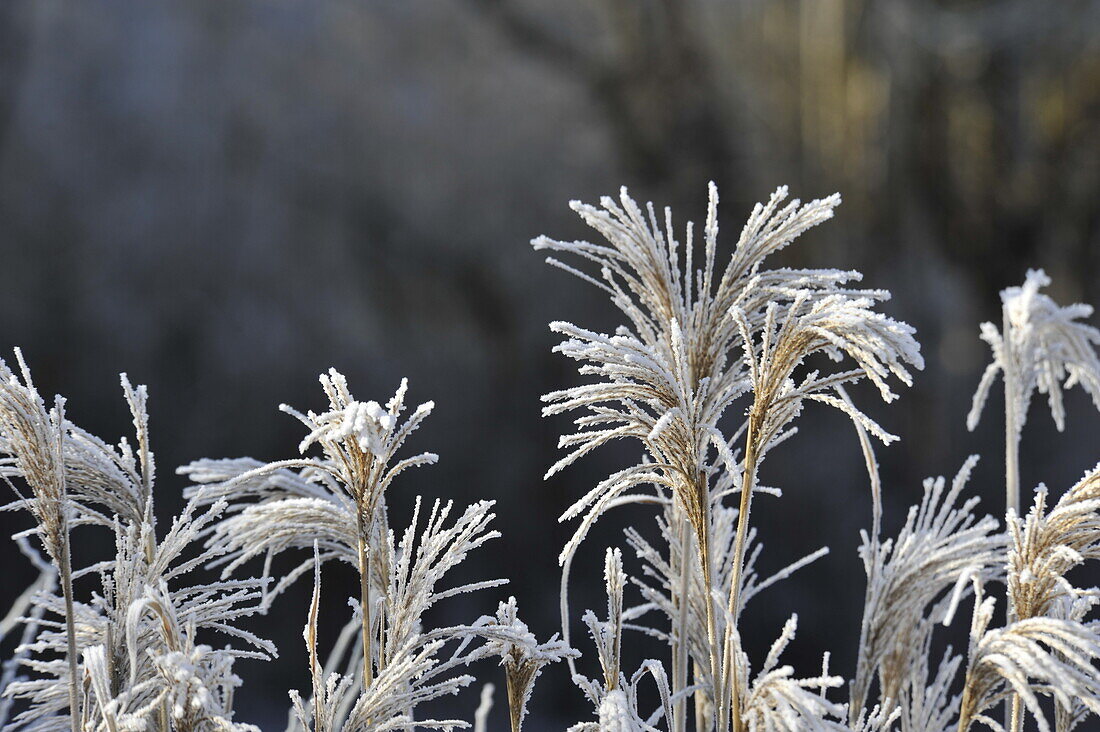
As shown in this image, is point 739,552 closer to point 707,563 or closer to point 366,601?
point 707,563

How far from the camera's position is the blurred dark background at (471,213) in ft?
13.0

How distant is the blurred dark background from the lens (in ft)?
13.0

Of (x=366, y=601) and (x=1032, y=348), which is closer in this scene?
(x=366, y=601)

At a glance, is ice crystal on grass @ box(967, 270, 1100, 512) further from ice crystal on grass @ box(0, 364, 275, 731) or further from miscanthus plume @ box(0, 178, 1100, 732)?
ice crystal on grass @ box(0, 364, 275, 731)

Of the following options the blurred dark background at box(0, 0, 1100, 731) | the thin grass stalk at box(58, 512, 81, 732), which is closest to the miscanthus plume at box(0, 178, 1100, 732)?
the thin grass stalk at box(58, 512, 81, 732)

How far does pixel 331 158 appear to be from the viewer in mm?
4141

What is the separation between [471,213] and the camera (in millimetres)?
4199

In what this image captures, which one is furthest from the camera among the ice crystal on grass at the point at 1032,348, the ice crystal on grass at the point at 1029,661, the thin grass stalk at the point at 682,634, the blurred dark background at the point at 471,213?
the blurred dark background at the point at 471,213

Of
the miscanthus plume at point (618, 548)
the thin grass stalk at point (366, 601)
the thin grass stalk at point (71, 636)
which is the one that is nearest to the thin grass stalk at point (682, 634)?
Answer: the miscanthus plume at point (618, 548)

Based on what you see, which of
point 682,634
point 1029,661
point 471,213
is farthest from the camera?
point 471,213

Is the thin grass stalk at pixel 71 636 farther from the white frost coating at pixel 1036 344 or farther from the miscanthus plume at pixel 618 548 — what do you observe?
the white frost coating at pixel 1036 344

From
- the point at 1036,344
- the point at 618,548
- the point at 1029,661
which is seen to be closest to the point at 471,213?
the point at 1036,344

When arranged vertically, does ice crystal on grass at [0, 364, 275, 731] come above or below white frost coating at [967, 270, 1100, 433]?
below

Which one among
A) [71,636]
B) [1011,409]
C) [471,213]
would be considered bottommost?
[71,636]
